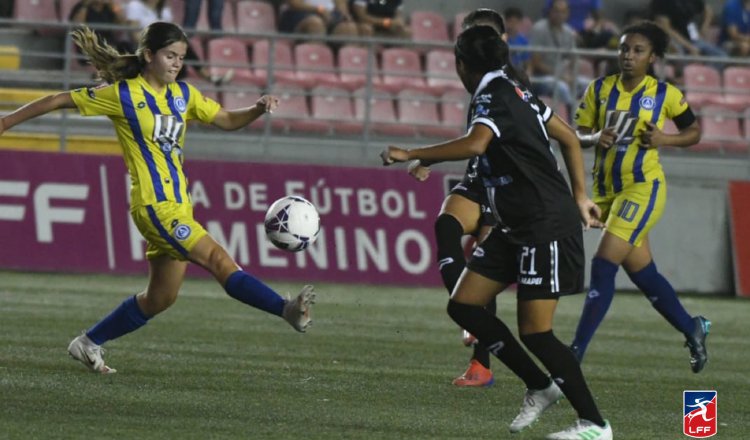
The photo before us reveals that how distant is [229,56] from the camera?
65.4 feet

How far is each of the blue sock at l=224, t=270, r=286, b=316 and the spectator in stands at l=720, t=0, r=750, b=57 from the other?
50.3 ft

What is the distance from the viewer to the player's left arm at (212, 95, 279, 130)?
29.8 ft

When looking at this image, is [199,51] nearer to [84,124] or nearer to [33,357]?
[84,124]

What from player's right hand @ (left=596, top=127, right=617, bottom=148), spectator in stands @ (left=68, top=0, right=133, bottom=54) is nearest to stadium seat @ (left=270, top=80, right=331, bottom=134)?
spectator in stands @ (left=68, top=0, right=133, bottom=54)

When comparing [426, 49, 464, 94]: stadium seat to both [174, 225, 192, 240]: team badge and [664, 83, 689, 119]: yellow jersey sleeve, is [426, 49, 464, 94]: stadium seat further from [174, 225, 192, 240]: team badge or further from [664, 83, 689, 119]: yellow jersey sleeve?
[174, 225, 192, 240]: team badge

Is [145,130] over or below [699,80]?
over

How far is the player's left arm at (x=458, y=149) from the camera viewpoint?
7.07 metres

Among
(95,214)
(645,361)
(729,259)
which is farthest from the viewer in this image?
(729,259)

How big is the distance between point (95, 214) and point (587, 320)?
27.1ft

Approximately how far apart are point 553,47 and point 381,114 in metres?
2.40

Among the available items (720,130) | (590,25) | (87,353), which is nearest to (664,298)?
(87,353)

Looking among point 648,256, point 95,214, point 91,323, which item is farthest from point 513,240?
point 95,214

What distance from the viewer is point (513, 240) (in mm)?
7473

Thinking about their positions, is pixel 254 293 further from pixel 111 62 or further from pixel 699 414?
pixel 699 414
